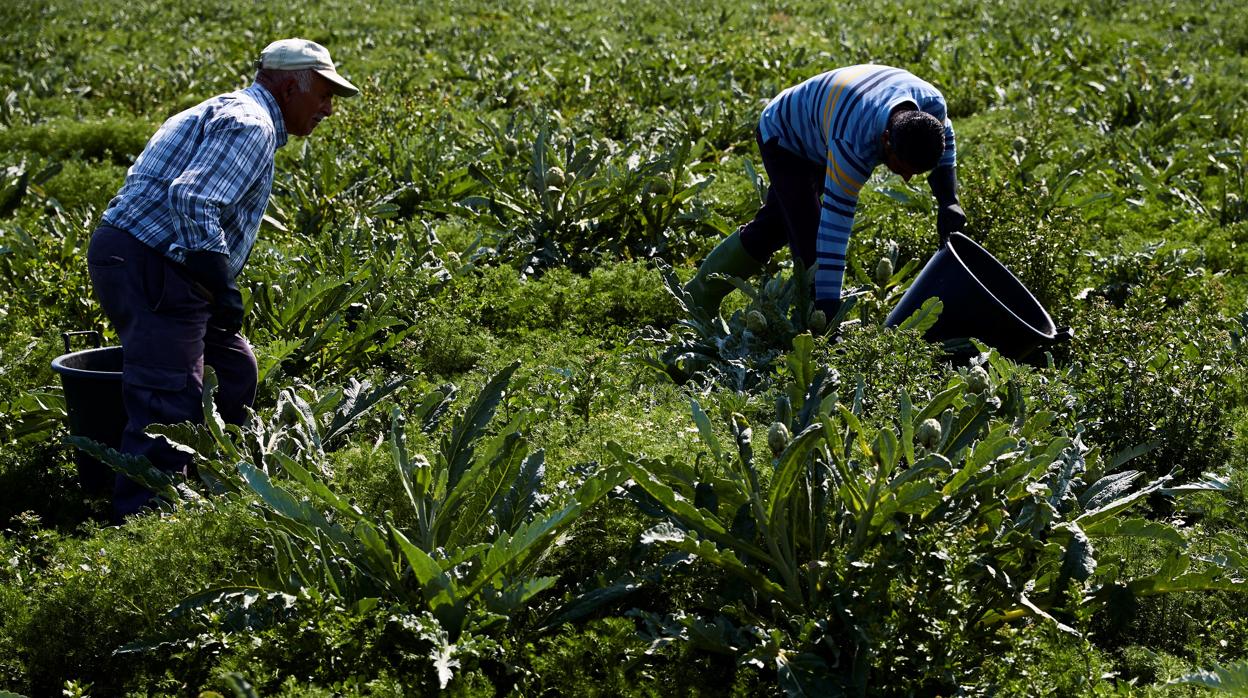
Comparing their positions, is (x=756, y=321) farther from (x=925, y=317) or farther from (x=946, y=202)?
(x=946, y=202)

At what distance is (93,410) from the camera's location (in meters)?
4.34

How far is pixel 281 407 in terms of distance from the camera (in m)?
4.27

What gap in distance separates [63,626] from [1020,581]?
110 inches

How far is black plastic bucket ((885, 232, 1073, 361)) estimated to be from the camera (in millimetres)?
4746

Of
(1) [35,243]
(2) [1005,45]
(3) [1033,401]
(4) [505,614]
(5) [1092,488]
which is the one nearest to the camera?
(4) [505,614]

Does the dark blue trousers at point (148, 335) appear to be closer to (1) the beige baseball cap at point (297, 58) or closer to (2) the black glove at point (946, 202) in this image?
(1) the beige baseball cap at point (297, 58)

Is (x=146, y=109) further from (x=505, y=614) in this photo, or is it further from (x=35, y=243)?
(x=505, y=614)

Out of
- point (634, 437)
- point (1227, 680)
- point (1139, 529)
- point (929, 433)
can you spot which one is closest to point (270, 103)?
point (634, 437)

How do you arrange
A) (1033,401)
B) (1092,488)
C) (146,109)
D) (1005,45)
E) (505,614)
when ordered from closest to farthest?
(505,614), (1092,488), (1033,401), (146,109), (1005,45)

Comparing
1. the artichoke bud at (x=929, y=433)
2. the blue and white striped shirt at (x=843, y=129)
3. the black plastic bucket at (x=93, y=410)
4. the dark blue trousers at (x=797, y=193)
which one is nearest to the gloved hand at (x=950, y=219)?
the blue and white striped shirt at (x=843, y=129)

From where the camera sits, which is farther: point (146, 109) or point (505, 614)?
point (146, 109)

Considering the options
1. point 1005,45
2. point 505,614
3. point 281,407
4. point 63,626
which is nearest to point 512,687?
point 505,614

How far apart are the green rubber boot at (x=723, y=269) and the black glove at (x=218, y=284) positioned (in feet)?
7.45

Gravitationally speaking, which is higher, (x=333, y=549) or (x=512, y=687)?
(x=333, y=549)
